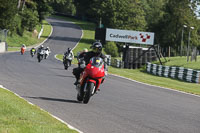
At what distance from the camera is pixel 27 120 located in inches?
305

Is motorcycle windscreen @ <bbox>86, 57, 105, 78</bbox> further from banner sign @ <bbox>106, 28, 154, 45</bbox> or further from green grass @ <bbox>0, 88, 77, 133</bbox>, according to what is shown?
banner sign @ <bbox>106, 28, 154, 45</bbox>

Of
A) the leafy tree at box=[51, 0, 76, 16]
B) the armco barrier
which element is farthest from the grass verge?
the leafy tree at box=[51, 0, 76, 16]

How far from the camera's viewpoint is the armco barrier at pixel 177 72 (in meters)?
31.7

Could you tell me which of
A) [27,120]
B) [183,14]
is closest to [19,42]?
[183,14]

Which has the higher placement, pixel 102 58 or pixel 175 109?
pixel 102 58

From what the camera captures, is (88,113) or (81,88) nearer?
(88,113)

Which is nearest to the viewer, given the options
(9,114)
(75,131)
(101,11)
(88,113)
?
(75,131)

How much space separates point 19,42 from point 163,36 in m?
24.1

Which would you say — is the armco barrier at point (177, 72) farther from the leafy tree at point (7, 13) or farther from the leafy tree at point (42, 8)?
the leafy tree at point (42, 8)

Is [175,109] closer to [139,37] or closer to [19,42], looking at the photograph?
[139,37]

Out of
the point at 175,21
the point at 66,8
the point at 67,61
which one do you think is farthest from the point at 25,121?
the point at 66,8

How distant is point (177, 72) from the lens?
35000 millimetres

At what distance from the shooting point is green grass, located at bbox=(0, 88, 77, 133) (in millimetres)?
6900

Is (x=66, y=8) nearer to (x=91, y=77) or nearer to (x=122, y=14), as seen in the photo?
(x=122, y=14)
